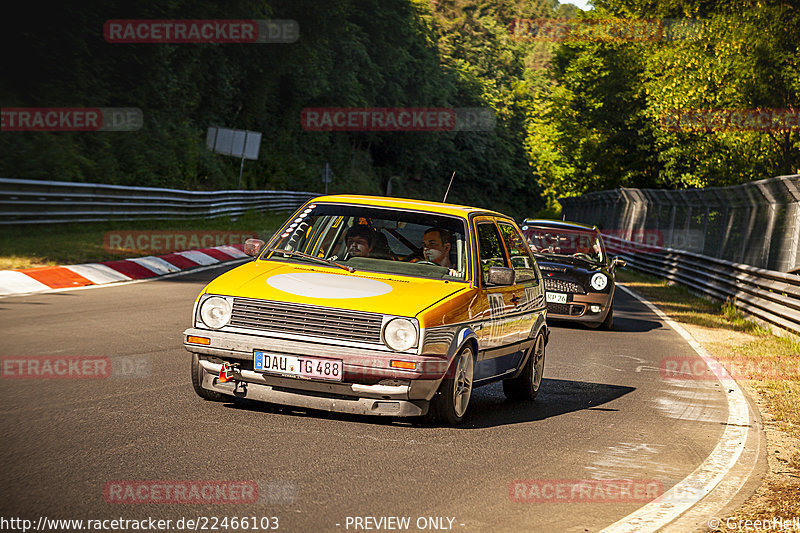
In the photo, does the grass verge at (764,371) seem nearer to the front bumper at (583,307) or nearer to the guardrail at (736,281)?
the guardrail at (736,281)

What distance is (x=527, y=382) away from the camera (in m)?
8.88

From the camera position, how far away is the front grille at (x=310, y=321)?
686 centimetres

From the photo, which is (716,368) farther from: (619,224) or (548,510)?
(619,224)

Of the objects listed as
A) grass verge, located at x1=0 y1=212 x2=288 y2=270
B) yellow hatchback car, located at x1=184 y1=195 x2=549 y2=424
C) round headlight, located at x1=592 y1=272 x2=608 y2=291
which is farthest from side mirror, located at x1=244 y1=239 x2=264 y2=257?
grass verge, located at x1=0 y1=212 x2=288 y2=270

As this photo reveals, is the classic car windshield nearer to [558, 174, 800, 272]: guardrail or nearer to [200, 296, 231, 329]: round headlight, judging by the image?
[200, 296, 231, 329]: round headlight

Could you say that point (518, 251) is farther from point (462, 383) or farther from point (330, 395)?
point (330, 395)

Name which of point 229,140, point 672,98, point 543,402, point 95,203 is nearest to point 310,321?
point 543,402

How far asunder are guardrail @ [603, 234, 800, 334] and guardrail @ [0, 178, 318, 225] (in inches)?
531

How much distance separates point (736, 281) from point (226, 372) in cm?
1531

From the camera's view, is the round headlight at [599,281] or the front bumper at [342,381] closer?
the front bumper at [342,381]

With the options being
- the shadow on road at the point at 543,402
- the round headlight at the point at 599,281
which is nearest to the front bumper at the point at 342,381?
the shadow on road at the point at 543,402

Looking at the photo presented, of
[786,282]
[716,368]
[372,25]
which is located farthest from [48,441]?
[372,25]

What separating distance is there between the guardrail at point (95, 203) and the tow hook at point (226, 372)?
1294cm

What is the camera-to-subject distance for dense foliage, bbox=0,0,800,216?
3212 centimetres
